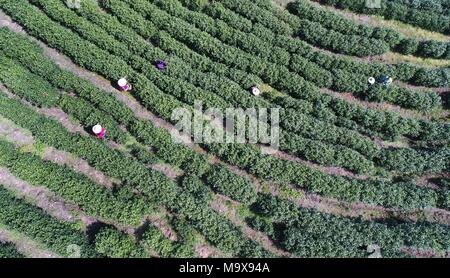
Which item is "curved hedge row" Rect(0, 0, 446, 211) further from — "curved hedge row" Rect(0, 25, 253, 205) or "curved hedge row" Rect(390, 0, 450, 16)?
"curved hedge row" Rect(390, 0, 450, 16)

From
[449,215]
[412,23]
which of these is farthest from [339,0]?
[449,215]

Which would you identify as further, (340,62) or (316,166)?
(340,62)

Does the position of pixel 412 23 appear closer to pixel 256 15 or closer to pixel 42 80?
pixel 256 15

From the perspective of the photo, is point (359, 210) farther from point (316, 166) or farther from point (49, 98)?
point (49, 98)

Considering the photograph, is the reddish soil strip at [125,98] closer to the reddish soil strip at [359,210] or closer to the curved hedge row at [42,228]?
the reddish soil strip at [359,210]

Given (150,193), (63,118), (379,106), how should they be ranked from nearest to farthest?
(150,193), (63,118), (379,106)

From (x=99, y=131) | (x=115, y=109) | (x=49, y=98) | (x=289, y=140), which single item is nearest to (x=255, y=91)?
(x=289, y=140)
